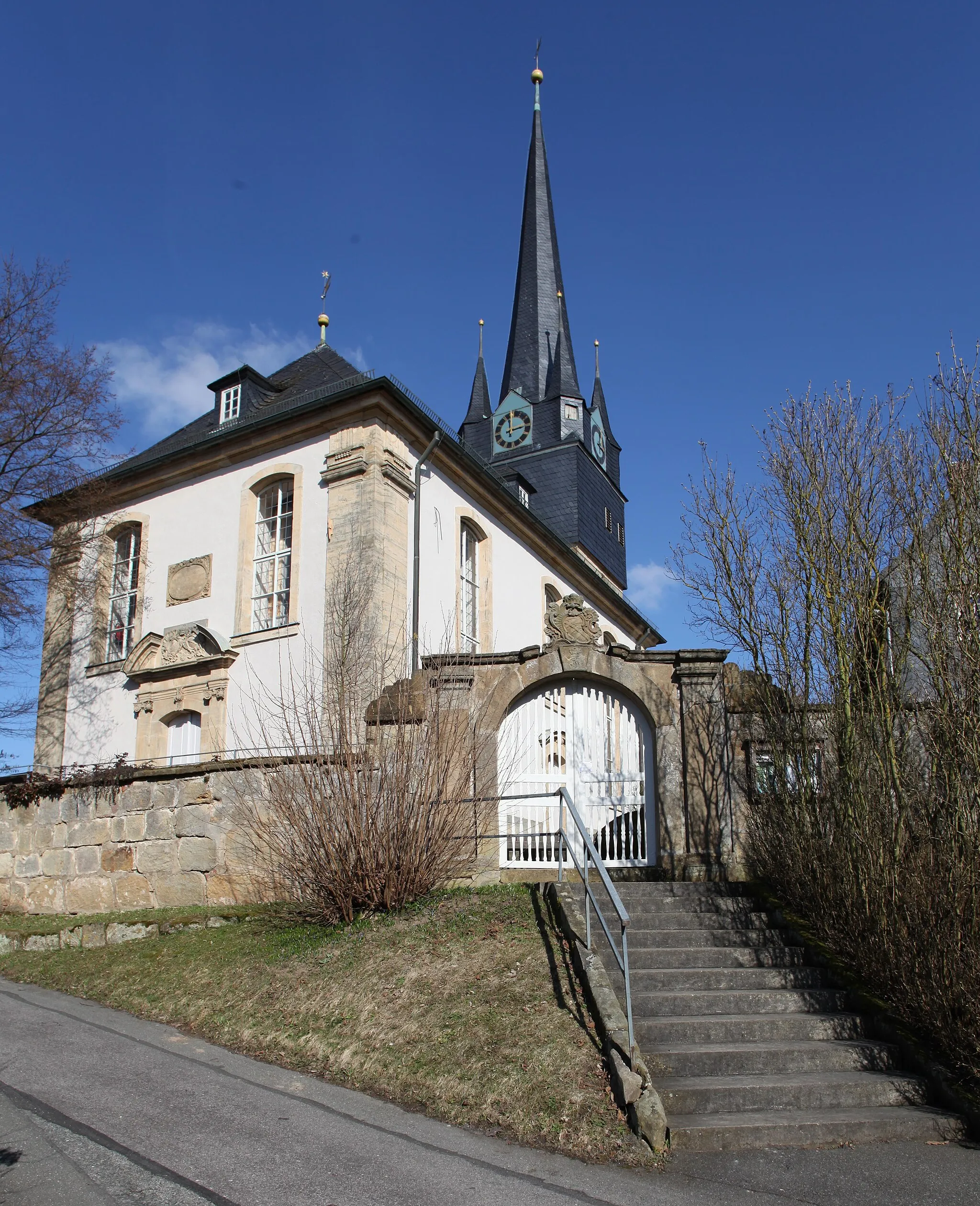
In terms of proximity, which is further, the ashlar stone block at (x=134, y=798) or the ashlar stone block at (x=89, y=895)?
the ashlar stone block at (x=89, y=895)

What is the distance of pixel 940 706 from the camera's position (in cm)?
705

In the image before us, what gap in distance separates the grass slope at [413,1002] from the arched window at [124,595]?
7.77m

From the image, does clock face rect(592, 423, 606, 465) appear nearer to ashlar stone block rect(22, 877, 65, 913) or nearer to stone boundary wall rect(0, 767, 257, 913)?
stone boundary wall rect(0, 767, 257, 913)

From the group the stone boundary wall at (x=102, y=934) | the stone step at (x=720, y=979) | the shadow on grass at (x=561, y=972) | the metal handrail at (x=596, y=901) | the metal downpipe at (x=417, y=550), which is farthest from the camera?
the metal downpipe at (x=417, y=550)

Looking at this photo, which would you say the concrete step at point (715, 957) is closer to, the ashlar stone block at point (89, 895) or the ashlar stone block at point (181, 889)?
the ashlar stone block at point (181, 889)

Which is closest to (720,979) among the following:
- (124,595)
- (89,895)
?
(89,895)

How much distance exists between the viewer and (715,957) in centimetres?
788

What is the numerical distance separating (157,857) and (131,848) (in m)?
0.49

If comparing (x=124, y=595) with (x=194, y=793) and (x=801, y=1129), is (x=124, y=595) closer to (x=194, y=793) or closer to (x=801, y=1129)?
(x=194, y=793)

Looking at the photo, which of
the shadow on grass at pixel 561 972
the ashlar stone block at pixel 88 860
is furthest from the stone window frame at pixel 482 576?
the shadow on grass at pixel 561 972

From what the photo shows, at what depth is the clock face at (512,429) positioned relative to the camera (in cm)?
3334

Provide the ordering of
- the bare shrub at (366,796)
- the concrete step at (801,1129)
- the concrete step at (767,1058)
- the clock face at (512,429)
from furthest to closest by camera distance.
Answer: the clock face at (512,429)
the bare shrub at (366,796)
the concrete step at (767,1058)
the concrete step at (801,1129)

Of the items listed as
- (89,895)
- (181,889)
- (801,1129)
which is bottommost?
(801,1129)

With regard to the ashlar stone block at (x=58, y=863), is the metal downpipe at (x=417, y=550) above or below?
above
